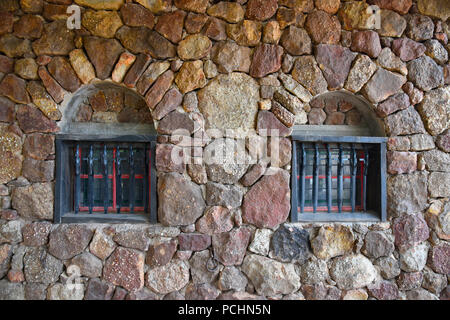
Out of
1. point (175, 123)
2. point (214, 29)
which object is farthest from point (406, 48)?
point (175, 123)

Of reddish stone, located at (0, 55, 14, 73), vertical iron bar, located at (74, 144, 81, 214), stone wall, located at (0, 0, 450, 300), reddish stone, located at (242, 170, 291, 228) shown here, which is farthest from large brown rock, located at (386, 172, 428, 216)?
reddish stone, located at (0, 55, 14, 73)

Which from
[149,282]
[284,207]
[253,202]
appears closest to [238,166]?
[253,202]

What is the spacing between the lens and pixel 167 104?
1.95 meters

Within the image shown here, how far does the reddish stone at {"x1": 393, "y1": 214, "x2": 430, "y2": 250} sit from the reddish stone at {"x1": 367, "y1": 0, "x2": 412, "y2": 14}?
1.58m

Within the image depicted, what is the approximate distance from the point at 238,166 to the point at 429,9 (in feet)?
6.20

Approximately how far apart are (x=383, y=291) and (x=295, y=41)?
199 centimetres

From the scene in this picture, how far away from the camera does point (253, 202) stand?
1.99 meters

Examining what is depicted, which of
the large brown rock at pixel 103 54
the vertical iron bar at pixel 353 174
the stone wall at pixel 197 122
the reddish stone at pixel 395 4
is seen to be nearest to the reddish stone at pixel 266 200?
the stone wall at pixel 197 122

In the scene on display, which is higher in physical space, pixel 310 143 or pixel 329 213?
pixel 310 143

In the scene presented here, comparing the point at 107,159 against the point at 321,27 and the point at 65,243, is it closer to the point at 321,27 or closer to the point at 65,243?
the point at 65,243

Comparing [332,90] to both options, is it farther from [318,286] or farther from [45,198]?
[45,198]

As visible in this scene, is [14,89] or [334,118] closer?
[14,89]

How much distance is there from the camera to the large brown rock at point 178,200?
1.96 meters

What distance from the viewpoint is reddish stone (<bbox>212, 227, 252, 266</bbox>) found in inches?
77.6
